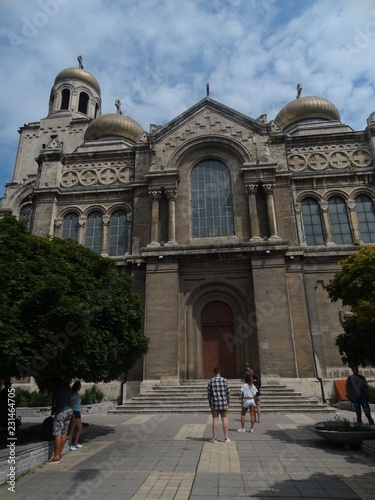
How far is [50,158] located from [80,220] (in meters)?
5.16

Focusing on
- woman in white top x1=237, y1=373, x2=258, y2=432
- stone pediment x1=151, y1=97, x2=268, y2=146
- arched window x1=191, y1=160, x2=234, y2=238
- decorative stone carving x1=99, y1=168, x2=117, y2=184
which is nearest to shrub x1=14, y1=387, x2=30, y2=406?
woman in white top x1=237, y1=373, x2=258, y2=432

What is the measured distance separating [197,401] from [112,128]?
22.9 m

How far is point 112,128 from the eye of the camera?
Answer: 30.3 meters

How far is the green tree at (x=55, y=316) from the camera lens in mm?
7873

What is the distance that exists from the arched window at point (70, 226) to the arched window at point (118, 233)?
7.83 ft

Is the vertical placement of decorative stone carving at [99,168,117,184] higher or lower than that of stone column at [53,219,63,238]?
higher

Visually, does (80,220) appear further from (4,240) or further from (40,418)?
(4,240)

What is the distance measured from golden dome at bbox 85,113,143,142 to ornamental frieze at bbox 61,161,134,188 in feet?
21.4

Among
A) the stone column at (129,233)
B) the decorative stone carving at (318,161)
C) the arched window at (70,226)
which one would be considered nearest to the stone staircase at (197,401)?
the stone column at (129,233)

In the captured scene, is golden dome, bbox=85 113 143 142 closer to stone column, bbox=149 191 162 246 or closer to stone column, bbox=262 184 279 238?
stone column, bbox=149 191 162 246

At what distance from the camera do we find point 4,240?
9039 millimetres

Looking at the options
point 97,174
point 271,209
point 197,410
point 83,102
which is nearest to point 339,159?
point 271,209

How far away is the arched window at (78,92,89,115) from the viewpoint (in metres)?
41.7

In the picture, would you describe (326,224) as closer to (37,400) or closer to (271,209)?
(271,209)
